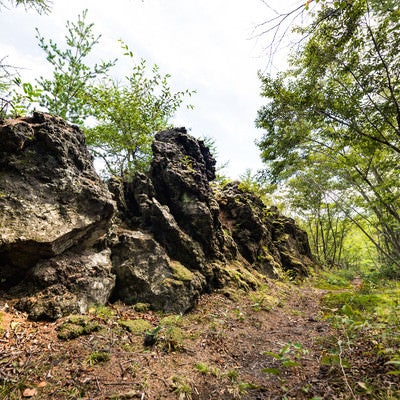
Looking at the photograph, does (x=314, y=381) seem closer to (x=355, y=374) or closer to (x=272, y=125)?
(x=355, y=374)

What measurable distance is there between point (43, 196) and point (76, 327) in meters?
3.27

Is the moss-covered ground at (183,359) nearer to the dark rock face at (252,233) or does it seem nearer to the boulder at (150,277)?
the boulder at (150,277)

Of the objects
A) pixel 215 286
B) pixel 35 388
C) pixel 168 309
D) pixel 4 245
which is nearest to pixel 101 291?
pixel 168 309

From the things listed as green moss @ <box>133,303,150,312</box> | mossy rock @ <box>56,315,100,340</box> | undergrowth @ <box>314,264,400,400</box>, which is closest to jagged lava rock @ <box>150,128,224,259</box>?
green moss @ <box>133,303,150,312</box>

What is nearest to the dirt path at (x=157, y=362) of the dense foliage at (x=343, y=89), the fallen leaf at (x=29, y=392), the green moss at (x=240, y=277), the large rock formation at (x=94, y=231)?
the fallen leaf at (x=29, y=392)

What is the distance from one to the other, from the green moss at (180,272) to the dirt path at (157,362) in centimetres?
130

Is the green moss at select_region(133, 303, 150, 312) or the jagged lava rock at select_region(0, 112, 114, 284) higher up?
the jagged lava rock at select_region(0, 112, 114, 284)

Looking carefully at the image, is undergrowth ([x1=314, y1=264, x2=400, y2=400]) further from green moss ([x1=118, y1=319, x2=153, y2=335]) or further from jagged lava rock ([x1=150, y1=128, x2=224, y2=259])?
jagged lava rock ([x1=150, y1=128, x2=224, y2=259])

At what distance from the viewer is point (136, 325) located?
4789 mm

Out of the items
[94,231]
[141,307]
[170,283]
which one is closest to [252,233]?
[170,283]

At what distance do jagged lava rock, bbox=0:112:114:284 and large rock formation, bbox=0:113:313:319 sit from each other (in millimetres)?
20

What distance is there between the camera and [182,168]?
9.92 meters

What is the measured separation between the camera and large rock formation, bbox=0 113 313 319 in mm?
4777

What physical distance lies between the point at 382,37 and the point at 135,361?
31.5 ft
